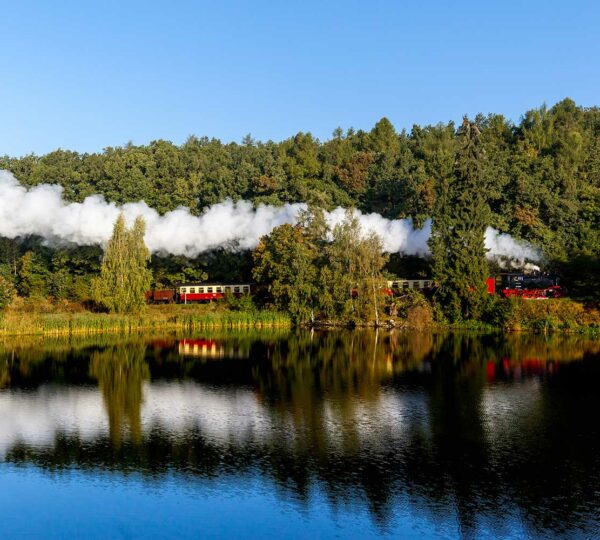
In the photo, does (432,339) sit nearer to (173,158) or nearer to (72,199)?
(72,199)

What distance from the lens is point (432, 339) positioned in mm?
78875

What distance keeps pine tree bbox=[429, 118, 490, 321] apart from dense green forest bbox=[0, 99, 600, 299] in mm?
5415

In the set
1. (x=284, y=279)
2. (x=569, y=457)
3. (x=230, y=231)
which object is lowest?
(x=569, y=457)

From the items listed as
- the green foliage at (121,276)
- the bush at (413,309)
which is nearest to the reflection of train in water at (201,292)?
the green foliage at (121,276)

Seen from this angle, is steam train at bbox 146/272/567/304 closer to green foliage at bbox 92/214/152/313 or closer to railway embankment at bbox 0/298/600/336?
railway embankment at bbox 0/298/600/336

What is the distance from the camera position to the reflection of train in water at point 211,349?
6812 centimetres

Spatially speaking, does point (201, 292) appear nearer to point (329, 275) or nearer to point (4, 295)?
point (329, 275)

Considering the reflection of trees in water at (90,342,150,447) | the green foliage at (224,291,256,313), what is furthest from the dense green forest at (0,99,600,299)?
the reflection of trees in water at (90,342,150,447)

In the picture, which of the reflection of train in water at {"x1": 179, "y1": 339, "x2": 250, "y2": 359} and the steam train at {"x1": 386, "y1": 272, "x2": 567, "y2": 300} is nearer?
the reflection of train in water at {"x1": 179, "y1": 339, "x2": 250, "y2": 359}

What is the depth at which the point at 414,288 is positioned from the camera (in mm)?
96125

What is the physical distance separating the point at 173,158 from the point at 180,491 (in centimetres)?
10358

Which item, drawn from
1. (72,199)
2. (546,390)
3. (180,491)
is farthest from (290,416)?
(72,199)

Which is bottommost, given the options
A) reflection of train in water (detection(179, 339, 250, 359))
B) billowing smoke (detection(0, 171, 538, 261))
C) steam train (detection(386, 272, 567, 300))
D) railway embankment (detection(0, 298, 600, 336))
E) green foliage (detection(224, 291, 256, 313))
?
reflection of train in water (detection(179, 339, 250, 359))

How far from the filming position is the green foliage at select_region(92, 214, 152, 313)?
280ft
